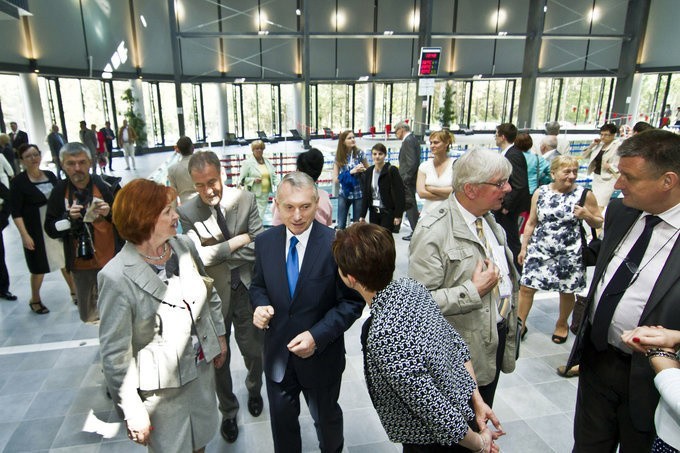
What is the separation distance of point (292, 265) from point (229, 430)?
1.40 metres

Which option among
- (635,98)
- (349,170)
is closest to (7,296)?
(349,170)

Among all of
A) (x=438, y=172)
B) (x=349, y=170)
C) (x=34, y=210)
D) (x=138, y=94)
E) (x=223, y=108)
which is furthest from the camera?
(x=223, y=108)

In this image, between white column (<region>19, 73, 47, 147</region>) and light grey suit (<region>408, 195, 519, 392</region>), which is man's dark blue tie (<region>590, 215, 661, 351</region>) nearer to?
light grey suit (<region>408, 195, 519, 392</region>)

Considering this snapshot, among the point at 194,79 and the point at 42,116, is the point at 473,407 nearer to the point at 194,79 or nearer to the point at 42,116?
the point at 42,116

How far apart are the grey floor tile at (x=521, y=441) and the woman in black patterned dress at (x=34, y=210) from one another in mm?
3998

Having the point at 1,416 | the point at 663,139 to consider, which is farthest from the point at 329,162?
the point at 663,139

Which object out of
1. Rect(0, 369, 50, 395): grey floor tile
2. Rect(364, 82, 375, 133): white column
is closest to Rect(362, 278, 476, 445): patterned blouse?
Rect(0, 369, 50, 395): grey floor tile

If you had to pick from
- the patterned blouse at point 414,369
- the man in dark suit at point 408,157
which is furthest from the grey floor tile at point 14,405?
the man in dark suit at point 408,157

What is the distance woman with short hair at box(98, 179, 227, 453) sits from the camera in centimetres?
171

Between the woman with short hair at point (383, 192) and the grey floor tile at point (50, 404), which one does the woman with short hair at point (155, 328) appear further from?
the woman with short hair at point (383, 192)

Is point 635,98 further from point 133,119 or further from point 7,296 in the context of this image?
point 7,296

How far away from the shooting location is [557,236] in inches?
140

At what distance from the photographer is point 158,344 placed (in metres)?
1.81

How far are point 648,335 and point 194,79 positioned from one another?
2057 cm
